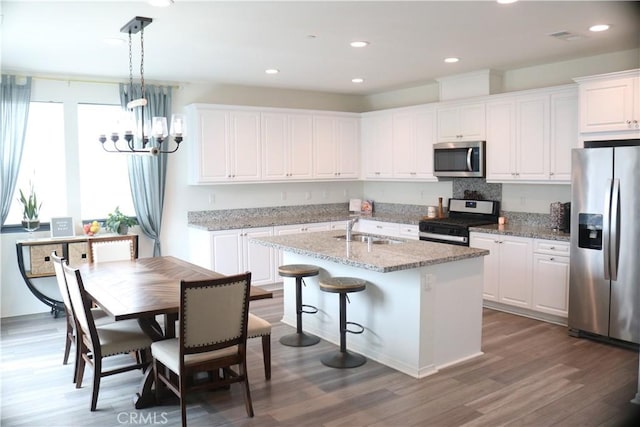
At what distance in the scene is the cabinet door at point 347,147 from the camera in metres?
7.53

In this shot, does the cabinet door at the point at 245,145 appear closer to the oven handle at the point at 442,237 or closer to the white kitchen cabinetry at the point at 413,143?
the white kitchen cabinetry at the point at 413,143

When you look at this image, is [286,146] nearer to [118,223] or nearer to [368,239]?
[118,223]

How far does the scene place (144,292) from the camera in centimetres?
360

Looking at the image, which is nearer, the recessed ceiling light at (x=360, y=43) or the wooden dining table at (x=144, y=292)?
the wooden dining table at (x=144, y=292)

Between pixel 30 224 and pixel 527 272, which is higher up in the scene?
pixel 30 224

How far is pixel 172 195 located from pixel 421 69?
10.9 ft

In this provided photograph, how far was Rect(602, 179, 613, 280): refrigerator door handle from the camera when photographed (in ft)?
14.6

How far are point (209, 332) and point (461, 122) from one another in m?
4.28

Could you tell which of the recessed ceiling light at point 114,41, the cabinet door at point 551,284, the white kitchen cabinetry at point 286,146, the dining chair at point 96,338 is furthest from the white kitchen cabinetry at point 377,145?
the dining chair at point 96,338

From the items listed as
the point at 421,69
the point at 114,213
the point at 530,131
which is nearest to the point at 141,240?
the point at 114,213

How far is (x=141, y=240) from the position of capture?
637 centimetres

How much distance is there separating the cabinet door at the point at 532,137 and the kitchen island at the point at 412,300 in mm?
1783

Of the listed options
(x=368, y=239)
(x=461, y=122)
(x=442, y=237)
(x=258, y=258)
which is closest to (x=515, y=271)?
(x=442, y=237)

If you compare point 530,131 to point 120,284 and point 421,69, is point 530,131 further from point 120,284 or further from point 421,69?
point 120,284
